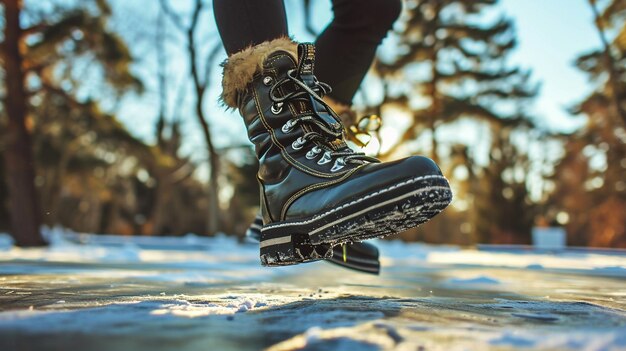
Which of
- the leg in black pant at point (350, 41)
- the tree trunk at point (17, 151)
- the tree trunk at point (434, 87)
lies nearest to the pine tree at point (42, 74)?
the tree trunk at point (17, 151)

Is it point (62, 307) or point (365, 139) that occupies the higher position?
point (365, 139)

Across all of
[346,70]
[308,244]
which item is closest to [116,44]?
Result: [346,70]

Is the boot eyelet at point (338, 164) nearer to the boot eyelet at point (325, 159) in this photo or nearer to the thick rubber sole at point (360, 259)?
the boot eyelet at point (325, 159)

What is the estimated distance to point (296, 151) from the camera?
1164 millimetres

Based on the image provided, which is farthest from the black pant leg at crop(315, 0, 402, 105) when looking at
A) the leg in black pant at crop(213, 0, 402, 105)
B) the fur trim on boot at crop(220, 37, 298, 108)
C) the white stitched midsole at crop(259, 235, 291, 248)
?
the white stitched midsole at crop(259, 235, 291, 248)

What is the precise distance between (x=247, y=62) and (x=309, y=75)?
0.45 feet

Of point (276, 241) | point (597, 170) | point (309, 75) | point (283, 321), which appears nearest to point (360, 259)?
point (276, 241)

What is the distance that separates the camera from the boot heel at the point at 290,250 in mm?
1096

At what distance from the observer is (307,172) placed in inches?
44.8

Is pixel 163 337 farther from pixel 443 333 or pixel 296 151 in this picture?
pixel 296 151

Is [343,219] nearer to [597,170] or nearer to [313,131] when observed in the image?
[313,131]

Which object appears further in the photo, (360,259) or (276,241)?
(360,259)

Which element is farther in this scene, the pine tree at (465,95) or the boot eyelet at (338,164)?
the pine tree at (465,95)

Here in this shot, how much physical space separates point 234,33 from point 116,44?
23.1ft
